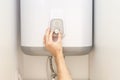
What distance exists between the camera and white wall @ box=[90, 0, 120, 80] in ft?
2.39

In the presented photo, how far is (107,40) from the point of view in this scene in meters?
0.84

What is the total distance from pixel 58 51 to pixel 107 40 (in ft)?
0.89

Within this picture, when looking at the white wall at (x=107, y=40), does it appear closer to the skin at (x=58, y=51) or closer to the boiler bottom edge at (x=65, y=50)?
the boiler bottom edge at (x=65, y=50)

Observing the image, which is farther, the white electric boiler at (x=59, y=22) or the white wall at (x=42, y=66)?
the white wall at (x=42, y=66)

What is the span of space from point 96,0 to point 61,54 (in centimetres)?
35

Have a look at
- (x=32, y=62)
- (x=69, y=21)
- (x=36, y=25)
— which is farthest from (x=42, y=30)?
(x=32, y=62)

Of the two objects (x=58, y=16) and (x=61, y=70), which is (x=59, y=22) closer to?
(x=58, y=16)

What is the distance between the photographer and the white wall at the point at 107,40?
0.73 meters

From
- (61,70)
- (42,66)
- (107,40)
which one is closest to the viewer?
(107,40)

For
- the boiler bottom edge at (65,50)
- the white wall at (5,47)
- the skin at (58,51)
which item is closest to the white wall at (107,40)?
the boiler bottom edge at (65,50)

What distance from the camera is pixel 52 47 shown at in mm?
1006

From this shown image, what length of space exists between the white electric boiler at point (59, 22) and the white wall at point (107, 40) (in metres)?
0.07

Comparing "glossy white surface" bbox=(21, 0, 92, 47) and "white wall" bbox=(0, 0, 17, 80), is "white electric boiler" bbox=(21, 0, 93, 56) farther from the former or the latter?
"white wall" bbox=(0, 0, 17, 80)

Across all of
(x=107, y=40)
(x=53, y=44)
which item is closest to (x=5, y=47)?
(x=53, y=44)
